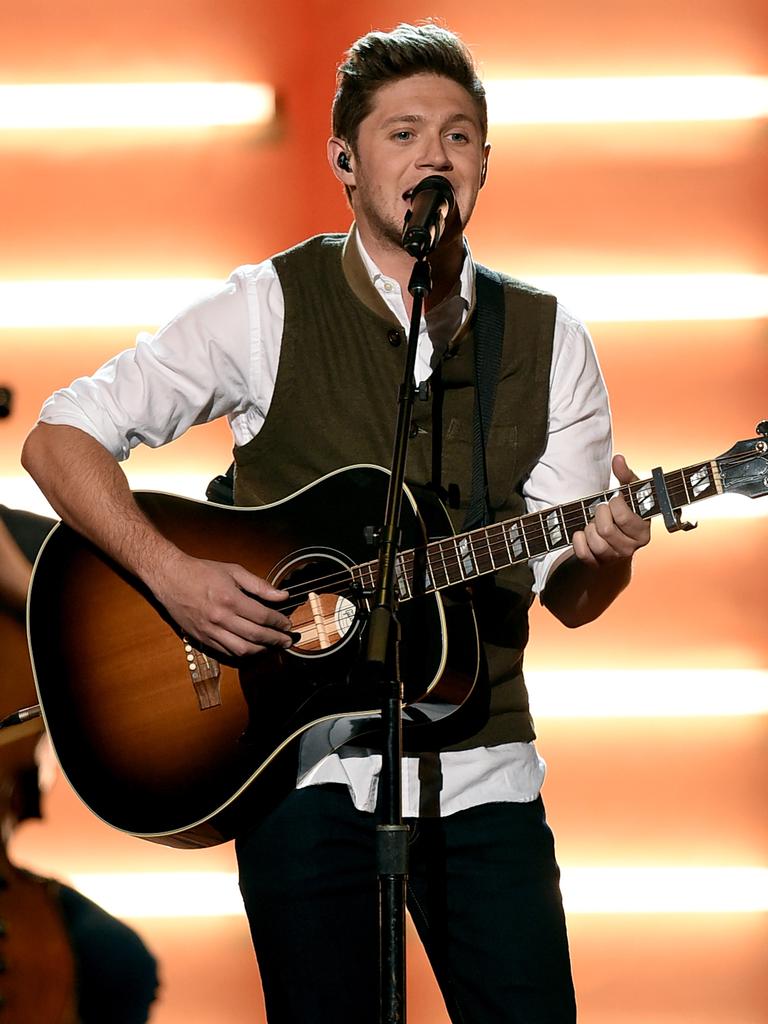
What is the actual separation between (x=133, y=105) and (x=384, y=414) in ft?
4.58

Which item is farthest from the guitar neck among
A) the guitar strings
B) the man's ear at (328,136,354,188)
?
the man's ear at (328,136,354,188)

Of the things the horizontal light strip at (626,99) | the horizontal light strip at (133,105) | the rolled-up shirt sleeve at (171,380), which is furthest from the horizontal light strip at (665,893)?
the horizontal light strip at (133,105)

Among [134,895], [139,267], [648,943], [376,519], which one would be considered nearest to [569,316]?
[376,519]

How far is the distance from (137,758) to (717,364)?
1.71 metres

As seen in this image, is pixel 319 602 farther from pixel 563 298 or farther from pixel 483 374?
pixel 563 298

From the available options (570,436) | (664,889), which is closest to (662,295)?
(570,436)

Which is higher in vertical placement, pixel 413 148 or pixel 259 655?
pixel 413 148

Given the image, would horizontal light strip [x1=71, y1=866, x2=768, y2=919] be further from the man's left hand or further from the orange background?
the man's left hand

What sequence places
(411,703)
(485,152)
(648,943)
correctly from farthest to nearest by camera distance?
(648,943) < (485,152) < (411,703)

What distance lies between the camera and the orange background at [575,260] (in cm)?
→ 300

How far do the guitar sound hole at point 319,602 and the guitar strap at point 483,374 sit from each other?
25 centimetres

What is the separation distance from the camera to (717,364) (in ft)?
10.0

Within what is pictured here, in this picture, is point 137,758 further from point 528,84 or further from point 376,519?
point 528,84

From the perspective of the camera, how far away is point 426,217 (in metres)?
1.79
